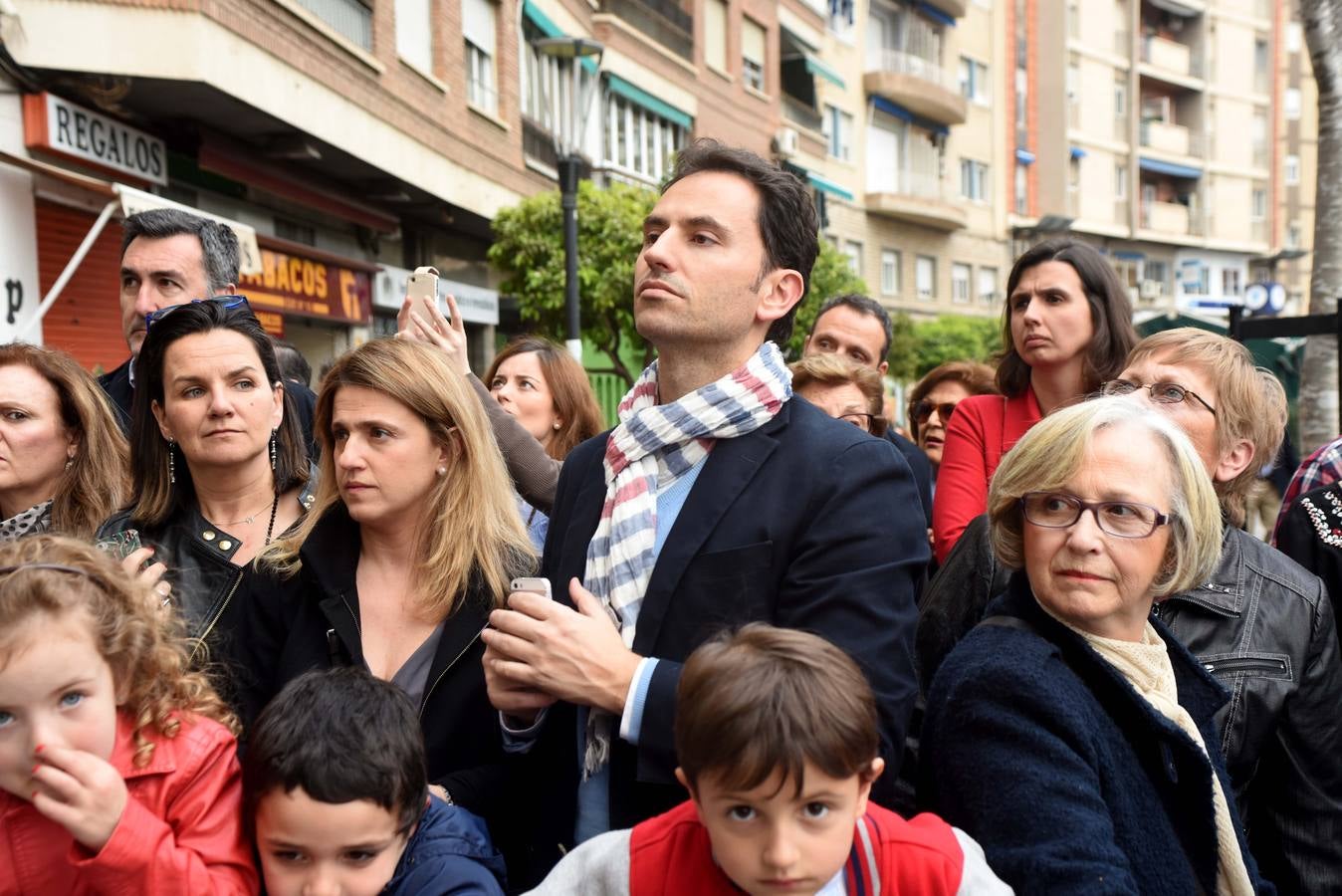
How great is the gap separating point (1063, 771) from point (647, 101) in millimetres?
21839

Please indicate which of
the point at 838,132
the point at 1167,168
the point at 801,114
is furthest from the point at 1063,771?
the point at 1167,168

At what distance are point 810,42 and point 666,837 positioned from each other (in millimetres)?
31286

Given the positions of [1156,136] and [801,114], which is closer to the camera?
[801,114]

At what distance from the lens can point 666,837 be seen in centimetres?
210

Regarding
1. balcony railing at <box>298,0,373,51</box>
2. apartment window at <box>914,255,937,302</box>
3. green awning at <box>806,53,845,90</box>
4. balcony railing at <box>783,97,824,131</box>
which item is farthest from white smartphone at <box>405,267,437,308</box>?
apartment window at <box>914,255,937,302</box>

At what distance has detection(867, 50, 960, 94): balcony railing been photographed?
35000mm

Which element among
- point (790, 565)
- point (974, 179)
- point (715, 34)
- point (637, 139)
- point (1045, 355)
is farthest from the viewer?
point (974, 179)

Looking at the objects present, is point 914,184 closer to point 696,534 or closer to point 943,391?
point 943,391

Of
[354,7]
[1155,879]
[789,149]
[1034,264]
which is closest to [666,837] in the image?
[1155,879]

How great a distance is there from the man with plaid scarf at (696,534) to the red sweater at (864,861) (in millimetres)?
230

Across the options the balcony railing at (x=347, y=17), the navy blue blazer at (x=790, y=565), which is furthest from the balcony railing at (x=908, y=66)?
the navy blue blazer at (x=790, y=565)

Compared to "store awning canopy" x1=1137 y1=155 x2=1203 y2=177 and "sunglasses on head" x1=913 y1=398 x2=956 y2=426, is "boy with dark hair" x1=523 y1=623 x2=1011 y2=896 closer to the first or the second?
"sunglasses on head" x1=913 y1=398 x2=956 y2=426

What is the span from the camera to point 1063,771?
2.11 metres

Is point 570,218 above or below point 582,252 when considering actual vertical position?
below
